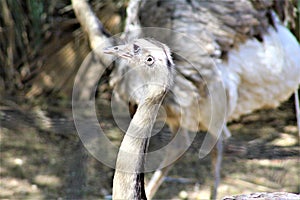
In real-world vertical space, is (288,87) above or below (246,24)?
below

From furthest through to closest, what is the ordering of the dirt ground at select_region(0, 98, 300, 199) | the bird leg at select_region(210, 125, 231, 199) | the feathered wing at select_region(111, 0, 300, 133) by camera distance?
the dirt ground at select_region(0, 98, 300, 199), the bird leg at select_region(210, 125, 231, 199), the feathered wing at select_region(111, 0, 300, 133)

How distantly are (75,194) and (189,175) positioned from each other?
31.1 inches

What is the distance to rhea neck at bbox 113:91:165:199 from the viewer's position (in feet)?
5.03

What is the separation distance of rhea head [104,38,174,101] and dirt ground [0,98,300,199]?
1.21m

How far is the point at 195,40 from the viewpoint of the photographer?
2500 mm

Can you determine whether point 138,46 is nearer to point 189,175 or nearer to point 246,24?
point 246,24

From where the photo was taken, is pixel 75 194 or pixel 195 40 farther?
pixel 75 194

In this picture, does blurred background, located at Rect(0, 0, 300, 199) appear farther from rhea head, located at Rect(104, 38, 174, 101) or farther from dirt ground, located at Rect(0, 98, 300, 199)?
rhea head, located at Rect(104, 38, 174, 101)

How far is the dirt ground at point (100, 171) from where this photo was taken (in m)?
3.03

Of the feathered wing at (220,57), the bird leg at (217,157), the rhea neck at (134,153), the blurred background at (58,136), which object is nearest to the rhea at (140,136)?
the rhea neck at (134,153)

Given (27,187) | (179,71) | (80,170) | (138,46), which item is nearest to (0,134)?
(27,187)

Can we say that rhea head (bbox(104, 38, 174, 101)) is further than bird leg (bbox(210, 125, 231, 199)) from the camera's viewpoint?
No

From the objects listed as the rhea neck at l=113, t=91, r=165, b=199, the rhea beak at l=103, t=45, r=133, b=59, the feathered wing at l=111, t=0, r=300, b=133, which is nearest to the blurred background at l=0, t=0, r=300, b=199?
the feathered wing at l=111, t=0, r=300, b=133

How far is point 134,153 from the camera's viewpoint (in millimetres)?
1542
